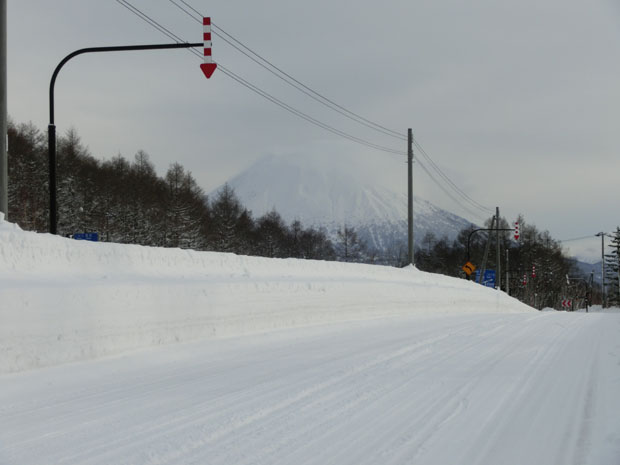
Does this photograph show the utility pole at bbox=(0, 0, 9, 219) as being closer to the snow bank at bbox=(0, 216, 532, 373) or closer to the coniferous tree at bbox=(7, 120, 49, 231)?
the snow bank at bbox=(0, 216, 532, 373)

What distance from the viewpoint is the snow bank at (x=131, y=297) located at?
798 cm

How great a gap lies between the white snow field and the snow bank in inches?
1.1

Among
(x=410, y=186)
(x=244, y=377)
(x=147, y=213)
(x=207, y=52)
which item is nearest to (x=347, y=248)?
(x=147, y=213)

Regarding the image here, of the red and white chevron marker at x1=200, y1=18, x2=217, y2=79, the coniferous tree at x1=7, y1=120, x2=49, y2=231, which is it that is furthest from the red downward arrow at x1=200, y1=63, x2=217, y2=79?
the coniferous tree at x1=7, y1=120, x2=49, y2=231

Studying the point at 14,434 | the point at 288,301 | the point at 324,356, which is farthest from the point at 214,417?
the point at 288,301

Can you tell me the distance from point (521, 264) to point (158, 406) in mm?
121708

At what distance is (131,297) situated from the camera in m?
9.75

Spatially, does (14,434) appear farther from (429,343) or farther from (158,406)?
(429,343)

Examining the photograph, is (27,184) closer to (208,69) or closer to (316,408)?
(208,69)

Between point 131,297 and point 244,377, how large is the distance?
8.99 ft

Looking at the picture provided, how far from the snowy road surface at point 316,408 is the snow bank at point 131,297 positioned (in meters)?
0.36

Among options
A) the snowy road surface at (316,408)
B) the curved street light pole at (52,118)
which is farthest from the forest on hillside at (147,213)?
the snowy road surface at (316,408)

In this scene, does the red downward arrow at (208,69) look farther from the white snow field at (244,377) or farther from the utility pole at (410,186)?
the utility pole at (410,186)

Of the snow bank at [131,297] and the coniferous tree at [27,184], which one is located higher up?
the coniferous tree at [27,184]
